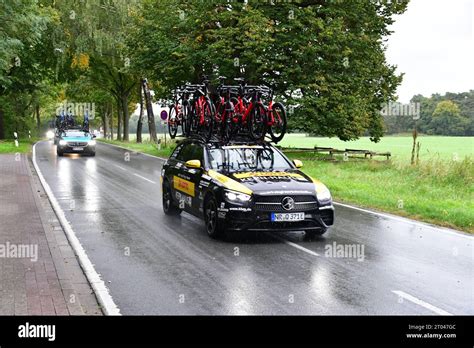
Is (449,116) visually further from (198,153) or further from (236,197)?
(236,197)

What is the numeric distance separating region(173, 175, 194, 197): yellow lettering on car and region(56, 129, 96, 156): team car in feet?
68.4

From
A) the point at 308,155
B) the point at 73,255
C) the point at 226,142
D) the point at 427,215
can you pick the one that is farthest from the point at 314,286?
the point at 308,155

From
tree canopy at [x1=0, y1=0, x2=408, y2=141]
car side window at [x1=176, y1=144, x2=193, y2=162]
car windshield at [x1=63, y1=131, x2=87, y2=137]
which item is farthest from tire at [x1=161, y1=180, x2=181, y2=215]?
car windshield at [x1=63, y1=131, x2=87, y2=137]

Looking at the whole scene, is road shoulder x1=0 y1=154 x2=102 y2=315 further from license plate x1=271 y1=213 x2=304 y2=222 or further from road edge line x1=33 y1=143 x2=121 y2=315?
license plate x1=271 y1=213 x2=304 y2=222

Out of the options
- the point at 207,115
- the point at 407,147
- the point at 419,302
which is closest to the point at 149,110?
the point at 407,147

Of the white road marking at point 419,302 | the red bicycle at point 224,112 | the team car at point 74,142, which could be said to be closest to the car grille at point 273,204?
the white road marking at point 419,302

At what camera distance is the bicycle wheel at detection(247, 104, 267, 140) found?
1309 cm

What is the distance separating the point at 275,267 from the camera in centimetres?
758

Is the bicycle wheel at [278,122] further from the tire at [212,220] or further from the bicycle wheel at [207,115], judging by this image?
the tire at [212,220]
